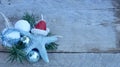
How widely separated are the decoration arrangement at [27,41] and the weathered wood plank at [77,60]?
2cm

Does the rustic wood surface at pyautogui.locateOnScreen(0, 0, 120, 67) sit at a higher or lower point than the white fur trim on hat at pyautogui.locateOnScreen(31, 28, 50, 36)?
lower

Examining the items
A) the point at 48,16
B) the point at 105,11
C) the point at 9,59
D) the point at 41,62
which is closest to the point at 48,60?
the point at 41,62

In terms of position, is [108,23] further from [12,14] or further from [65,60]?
[12,14]

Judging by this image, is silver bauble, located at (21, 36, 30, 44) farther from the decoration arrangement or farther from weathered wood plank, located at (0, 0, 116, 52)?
weathered wood plank, located at (0, 0, 116, 52)

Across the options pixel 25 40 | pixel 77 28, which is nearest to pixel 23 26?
pixel 25 40

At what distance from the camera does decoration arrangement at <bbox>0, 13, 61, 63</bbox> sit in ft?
3.48

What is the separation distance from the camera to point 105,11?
131 cm

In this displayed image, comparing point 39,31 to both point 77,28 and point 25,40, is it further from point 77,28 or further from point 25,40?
point 77,28

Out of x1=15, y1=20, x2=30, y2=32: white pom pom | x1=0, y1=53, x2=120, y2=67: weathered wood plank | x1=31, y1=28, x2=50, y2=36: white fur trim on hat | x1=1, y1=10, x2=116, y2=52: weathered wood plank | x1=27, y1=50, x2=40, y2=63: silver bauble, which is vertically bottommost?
x1=0, y1=53, x2=120, y2=67: weathered wood plank

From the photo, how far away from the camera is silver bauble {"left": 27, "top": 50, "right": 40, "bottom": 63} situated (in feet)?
3.48

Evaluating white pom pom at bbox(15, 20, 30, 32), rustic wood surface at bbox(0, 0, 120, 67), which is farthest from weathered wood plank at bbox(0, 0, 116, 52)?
white pom pom at bbox(15, 20, 30, 32)

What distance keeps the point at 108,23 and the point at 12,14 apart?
36 cm

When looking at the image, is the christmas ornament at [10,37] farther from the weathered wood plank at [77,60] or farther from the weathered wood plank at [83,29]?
the weathered wood plank at [83,29]

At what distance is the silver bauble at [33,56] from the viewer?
41.7 inches
